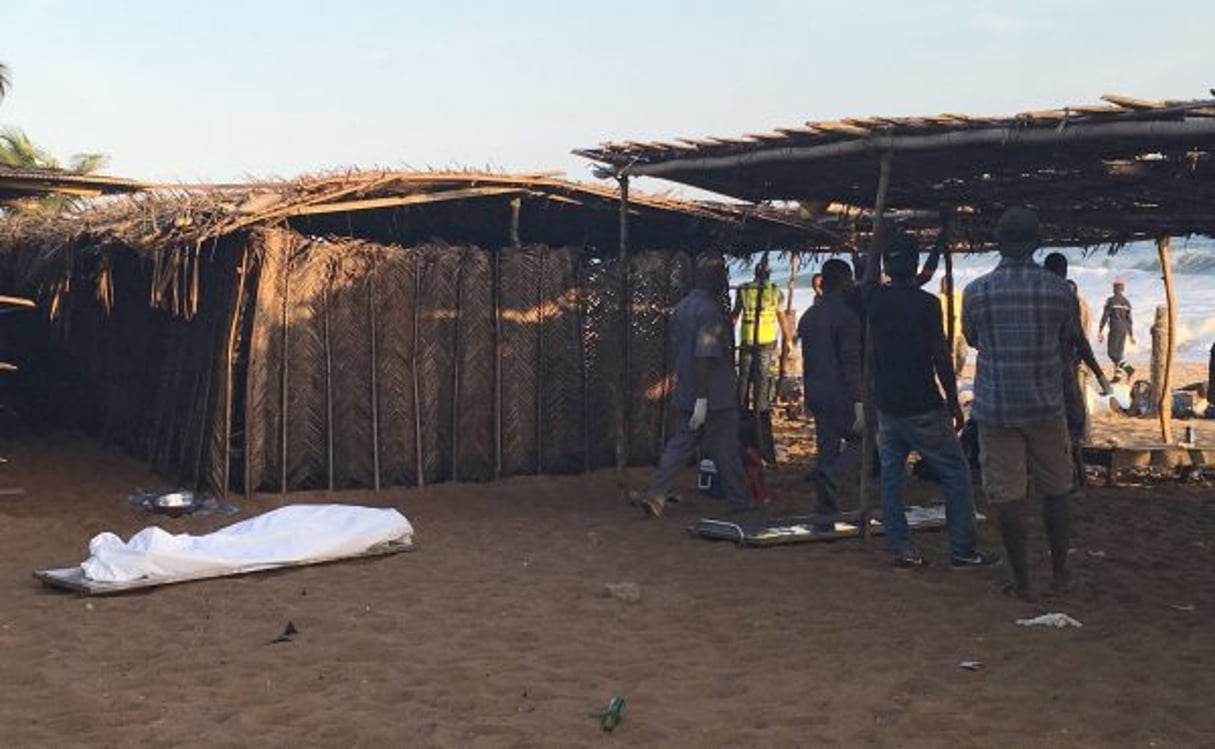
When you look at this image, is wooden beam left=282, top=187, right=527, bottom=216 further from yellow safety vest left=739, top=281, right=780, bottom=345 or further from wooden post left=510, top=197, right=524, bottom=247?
yellow safety vest left=739, top=281, right=780, bottom=345

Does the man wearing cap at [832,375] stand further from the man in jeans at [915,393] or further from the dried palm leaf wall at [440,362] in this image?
the dried palm leaf wall at [440,362]

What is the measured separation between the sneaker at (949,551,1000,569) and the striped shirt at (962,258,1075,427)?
52.9 inches

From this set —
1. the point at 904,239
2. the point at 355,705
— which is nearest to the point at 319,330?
the point at 904,239

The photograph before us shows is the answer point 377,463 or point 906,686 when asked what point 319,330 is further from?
point 906,686

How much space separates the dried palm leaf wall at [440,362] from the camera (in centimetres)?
983

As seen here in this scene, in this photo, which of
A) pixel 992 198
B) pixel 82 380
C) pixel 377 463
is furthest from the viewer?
pixel 82 380

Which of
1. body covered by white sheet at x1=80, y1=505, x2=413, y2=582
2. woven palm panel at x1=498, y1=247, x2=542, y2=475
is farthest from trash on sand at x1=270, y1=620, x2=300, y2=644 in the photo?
woven palm panel at x1=498, y1=247, x2=542, y2=475

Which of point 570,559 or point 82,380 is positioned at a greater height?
point 82,380

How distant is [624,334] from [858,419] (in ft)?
9.44

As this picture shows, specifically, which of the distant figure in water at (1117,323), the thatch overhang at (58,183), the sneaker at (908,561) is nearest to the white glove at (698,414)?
the sneaker at (908,561)

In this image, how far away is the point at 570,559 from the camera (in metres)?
7.84

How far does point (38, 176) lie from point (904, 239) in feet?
27.9

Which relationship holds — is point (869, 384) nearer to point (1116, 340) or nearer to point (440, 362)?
point (440, 362)

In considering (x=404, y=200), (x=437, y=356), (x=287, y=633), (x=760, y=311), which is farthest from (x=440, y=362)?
(x=287, y=633)
